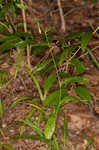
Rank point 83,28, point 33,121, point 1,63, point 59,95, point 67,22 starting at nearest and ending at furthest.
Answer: point 59,95 < point 33,121 < point 1,63 < point 83,28 < point 67,22

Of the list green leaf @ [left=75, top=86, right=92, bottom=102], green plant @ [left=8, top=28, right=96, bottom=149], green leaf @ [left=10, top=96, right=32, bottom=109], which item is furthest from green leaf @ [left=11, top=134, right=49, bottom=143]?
green leaf @ [left=75, top=86, right=92, bottom=102]

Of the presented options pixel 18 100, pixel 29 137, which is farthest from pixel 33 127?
pixel 18 100

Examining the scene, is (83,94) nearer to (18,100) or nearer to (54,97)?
(54,97)

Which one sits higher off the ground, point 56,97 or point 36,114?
point 56,97

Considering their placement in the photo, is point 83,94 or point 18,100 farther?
point 18,100

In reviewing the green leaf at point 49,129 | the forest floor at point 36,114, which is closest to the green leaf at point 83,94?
the green leaf at point 49,129

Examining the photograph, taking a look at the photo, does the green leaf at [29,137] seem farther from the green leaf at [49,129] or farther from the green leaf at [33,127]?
the green leaf at [49,129]

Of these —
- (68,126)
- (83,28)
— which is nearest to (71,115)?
(68,126)

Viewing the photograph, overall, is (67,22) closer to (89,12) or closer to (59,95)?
(89,12)

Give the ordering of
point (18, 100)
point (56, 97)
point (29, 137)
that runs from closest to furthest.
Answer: point (56, 97) < point (29, 137) < point (18, 100)

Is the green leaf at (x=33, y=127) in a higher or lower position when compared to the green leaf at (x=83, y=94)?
lower

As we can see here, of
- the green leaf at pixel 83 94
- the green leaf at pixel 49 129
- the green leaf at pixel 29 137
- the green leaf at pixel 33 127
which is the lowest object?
the green leaf at pixel 29 137
